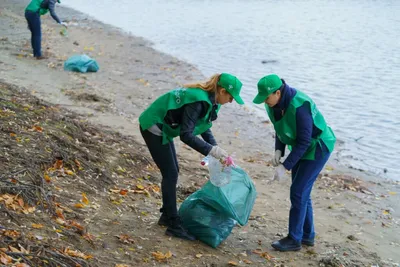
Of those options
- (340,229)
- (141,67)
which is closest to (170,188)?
(340,229)

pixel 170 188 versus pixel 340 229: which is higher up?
pixel 170 188

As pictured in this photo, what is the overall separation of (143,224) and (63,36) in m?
14.2

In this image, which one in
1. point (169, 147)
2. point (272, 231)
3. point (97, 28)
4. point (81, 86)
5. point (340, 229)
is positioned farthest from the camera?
point (97, 28)

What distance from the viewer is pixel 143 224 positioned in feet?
17.1

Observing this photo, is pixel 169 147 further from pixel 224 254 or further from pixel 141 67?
pixel 141 67

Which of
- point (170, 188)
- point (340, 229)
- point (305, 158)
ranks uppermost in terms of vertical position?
point (305, 158)

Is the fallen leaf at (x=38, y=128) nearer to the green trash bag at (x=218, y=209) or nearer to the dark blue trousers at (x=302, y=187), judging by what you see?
the green trash bag at (x=218, y=209)

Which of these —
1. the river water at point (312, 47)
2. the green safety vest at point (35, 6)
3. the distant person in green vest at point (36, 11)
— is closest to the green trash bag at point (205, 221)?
the river water at point (312, 47)

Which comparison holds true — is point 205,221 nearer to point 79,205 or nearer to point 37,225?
point 79,205

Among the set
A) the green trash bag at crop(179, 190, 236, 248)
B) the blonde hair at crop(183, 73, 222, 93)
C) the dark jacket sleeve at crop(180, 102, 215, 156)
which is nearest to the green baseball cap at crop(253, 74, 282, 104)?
the blonde hair at crop(183, 73, 222, 93)

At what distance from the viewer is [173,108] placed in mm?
4527

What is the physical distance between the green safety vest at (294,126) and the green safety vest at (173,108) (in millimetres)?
662

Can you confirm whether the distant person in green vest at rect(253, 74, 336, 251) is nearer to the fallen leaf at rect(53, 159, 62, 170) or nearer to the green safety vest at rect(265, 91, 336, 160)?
the green safety vest at rect(265, 91, 336, 160)

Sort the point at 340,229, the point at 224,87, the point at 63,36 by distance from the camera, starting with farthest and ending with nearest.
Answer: the point at 63,36 → the point at 340,229 → the point at 224,87
